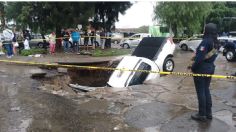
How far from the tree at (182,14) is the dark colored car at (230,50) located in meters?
19.2

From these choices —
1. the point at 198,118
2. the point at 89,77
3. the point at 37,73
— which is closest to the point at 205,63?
the point at 198,118

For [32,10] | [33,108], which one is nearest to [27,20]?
[32,10]

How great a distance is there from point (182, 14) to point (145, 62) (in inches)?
1008

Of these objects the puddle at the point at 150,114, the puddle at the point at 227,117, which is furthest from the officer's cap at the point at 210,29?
the puddle at the point at 150,114

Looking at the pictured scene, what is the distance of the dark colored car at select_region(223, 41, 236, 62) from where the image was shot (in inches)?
700

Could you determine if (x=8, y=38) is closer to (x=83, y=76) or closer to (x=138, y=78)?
(x=83, y=76)

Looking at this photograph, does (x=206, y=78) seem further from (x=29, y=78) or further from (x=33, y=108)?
(x=29, y=78)

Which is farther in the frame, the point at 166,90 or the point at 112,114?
the point at 166,90

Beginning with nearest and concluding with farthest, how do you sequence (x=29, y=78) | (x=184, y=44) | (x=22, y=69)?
(x=29, y=78) → (x=22, y=69) → (x=184, y=44)

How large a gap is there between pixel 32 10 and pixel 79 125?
1671 cm

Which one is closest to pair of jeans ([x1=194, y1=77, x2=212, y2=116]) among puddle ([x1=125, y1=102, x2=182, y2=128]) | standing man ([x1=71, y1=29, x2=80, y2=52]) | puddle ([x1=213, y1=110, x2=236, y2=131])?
puddle ([x1=213, y1=110, x2=236, y2=131])

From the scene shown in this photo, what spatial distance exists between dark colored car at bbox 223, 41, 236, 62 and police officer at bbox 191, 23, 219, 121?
1143cm

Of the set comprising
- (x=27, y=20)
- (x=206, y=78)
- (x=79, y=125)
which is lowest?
(x=79, y=125)

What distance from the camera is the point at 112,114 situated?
306 inches
